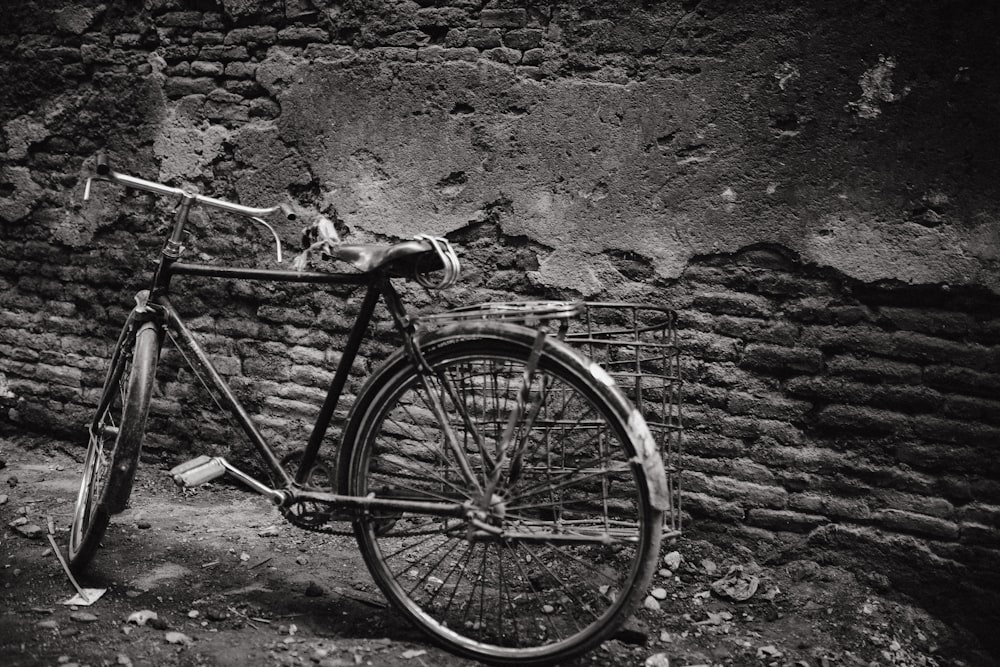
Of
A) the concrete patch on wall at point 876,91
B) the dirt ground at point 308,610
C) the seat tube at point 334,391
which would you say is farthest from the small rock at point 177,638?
the concrete patch on wall at point 876,91

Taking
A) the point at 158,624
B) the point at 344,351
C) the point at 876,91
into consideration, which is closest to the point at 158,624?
the point at 158,624

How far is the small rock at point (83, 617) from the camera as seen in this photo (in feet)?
7.01

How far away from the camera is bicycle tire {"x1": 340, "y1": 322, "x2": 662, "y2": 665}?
1886 mm

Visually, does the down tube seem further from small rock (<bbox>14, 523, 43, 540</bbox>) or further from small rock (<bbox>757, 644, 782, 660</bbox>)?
small rock (<bbox>757, 644, 782, 660</bbox>)

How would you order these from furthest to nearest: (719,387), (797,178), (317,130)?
(317,130) → (719,387) → (797,178)

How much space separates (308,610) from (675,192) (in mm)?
1911

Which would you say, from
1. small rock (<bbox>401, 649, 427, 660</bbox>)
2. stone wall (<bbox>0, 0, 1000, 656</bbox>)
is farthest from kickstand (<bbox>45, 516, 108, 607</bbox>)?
small rock (<bbox>401, 649, 427, 660</bbox>)

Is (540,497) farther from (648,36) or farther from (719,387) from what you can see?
(648,36)

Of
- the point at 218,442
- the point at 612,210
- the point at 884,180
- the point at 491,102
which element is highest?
the point at 491,102

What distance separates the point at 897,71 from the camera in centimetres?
230

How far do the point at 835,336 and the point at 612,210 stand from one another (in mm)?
901

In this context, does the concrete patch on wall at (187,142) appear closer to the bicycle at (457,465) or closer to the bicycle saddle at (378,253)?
the bicycle at (457,465)

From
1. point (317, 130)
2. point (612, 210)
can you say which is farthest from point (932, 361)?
point (317, 130)

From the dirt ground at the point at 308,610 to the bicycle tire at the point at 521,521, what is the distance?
0.49 ft
